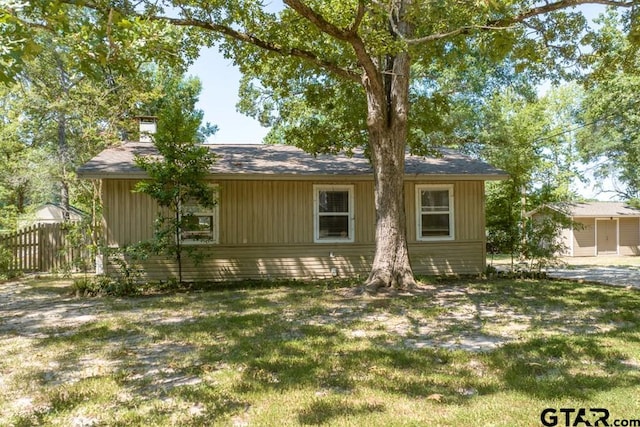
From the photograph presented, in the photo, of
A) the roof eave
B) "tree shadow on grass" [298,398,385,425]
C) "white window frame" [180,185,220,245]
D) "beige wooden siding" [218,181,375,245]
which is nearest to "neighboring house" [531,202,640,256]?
the roof eave

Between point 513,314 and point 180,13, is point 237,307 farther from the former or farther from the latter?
point 180,13

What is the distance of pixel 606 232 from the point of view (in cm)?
2519

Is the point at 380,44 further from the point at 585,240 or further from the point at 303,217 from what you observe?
the point at 585,240

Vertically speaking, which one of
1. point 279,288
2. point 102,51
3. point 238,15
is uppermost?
point 238,15

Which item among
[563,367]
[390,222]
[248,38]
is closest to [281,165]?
[248,38]

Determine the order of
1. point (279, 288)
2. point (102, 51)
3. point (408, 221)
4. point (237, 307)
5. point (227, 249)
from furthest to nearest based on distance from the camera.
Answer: point (408, 221), point (227, 249), point (279, 288), point (237, 307), point (102, 51)

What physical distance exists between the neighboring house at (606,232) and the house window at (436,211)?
16.2 metres

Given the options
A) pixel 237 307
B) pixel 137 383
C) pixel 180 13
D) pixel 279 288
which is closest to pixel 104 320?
pixel 237 307

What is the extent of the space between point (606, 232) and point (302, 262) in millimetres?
21666

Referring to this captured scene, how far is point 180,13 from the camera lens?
8.60 meters

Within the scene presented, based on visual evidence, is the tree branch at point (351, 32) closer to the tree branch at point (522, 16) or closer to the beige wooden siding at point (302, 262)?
the tree branch at point (522, 16)

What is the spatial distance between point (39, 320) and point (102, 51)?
496 cm

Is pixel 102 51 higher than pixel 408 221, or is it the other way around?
pixel 102 51

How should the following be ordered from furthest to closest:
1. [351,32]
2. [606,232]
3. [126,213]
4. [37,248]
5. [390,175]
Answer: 1. [606,232]
2. [37,248]
3. [126,213]
4. [390,175]
5. [351,32]
